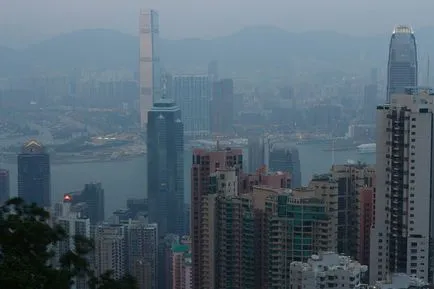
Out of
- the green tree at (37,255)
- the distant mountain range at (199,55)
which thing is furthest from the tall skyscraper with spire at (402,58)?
the green tree at (37,255)

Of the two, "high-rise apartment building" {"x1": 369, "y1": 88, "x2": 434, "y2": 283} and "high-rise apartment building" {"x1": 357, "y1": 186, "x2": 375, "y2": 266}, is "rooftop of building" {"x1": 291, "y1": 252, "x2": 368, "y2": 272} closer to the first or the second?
"high-rise apartment building" {"x1": 369, "y1": 88, "x2": 434, "y2": 283}

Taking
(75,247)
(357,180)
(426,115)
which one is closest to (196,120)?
(357,180)

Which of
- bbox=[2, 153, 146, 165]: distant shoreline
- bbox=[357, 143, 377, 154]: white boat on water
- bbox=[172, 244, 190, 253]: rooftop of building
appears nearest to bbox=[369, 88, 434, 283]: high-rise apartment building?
bbox=[357, 143, 377, 154]: white boat on water

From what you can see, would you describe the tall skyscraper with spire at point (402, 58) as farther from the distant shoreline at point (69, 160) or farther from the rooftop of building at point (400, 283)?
the rooftop of building at point (400, 283)

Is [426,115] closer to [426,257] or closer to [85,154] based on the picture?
[426,257]

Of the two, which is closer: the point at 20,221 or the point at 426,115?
the point at 20,221
